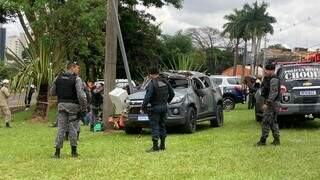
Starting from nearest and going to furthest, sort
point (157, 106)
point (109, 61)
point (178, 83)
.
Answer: point (157, 106) → point (178, 83) → point (109, 61)

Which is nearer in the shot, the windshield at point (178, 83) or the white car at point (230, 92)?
the windshield at point (178, 83)

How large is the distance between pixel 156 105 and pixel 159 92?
29cm

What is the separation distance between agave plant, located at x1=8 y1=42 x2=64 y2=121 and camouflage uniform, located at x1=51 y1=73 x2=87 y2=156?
10298mm

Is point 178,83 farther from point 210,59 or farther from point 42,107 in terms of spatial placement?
point 210,59

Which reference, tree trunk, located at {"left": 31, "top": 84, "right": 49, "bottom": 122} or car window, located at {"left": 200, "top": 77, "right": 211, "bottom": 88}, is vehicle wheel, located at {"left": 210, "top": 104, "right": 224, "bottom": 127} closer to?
car window, located at {"left": 200, "top": 77, "right": 211, "bottom": 88}

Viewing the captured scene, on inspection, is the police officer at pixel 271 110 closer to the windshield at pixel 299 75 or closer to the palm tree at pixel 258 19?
the windshield at pixel 299 75

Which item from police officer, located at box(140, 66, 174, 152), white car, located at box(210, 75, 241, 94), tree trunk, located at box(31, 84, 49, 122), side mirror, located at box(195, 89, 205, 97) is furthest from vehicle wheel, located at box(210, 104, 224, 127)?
white car, located at box(210, 75, 241, 94)

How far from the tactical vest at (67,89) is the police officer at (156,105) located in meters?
1.49

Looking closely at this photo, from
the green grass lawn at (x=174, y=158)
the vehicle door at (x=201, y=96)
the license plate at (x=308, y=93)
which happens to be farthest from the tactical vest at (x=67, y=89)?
the license plate at (x=308, y=93)

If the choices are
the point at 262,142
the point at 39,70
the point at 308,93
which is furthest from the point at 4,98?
the point at 262,142

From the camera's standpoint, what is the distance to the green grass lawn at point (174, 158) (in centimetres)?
923

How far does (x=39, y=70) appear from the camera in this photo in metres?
22.1

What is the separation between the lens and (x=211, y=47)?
98.1 m

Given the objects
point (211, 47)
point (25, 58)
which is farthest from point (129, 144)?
point (211, 47)
